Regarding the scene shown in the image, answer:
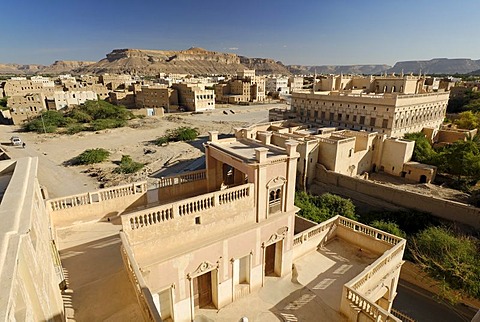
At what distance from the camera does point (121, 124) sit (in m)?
54.0

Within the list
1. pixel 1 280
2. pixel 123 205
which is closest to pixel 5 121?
pixel 123 205

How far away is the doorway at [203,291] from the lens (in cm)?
988

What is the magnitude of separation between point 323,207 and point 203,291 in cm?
1418

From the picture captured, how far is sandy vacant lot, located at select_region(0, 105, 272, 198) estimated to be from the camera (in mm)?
27031

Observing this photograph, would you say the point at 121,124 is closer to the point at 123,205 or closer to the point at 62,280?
the point at 123,205

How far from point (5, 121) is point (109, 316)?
69.1 m

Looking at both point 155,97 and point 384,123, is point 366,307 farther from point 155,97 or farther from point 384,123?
point 155,97

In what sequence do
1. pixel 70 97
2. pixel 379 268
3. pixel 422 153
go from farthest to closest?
pixel 70 97, pixel 422 153, pixel 379 268

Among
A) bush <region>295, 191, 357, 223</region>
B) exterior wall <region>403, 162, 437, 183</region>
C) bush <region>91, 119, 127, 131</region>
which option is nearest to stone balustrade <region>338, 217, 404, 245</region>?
bush <region>295, 191, 357, 223</region>

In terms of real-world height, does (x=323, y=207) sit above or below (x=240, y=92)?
below

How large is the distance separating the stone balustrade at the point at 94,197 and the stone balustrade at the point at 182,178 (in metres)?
0.83

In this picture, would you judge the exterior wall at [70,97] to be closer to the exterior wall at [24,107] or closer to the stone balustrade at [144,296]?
the exterior wall at [24,107]

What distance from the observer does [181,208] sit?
27.1 ft

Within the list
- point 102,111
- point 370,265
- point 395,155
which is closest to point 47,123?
point 102,111
